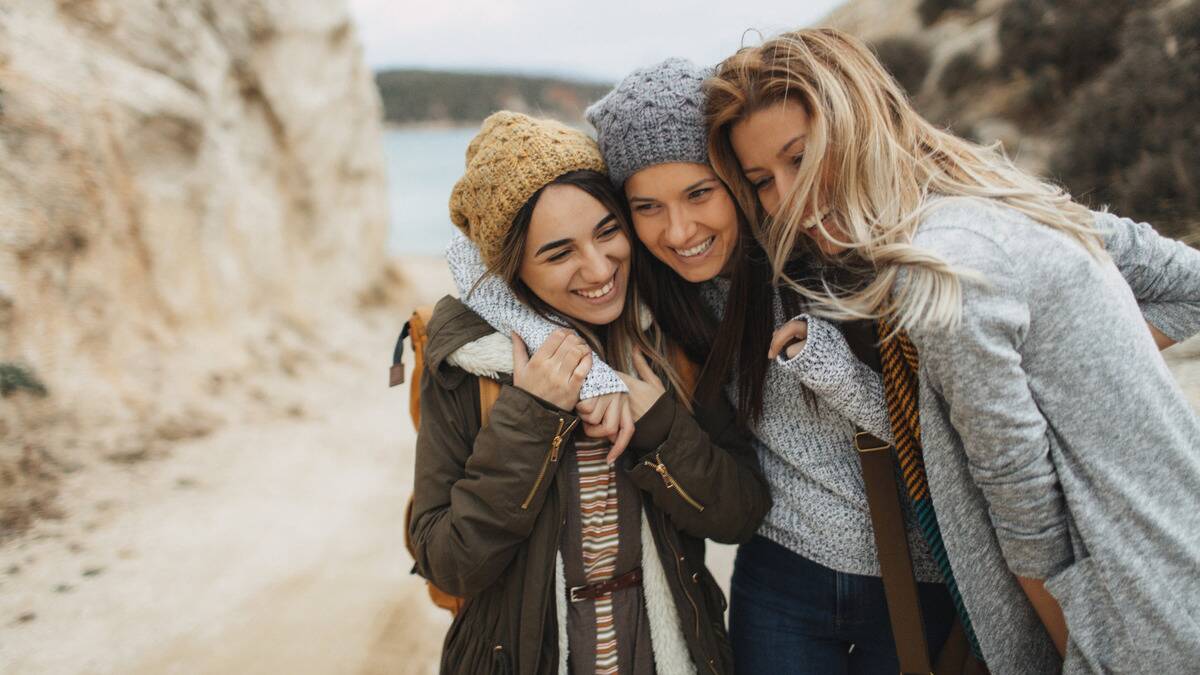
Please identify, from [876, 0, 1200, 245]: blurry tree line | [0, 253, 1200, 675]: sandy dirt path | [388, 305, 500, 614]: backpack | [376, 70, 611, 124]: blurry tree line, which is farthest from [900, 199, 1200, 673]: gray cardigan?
[376, 70, 611, 124]: blurry tree line

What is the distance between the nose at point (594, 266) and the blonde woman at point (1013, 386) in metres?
0.46

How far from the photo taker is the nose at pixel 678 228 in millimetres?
1832

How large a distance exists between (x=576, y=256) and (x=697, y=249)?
0.30 metres

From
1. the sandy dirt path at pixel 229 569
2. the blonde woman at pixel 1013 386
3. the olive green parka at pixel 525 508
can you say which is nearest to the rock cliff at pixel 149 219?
the sandy dirt path at pixel 229 569

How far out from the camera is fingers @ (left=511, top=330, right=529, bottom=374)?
182cm

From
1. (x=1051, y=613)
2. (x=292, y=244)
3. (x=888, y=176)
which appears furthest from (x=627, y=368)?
(x=292, y=244)

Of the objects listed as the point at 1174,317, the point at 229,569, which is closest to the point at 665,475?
the point at 1174,317

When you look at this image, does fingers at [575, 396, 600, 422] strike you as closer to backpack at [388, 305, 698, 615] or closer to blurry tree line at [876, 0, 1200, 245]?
backpack at [388, 305, 698, 615]

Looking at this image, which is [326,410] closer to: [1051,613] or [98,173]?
[98,173]

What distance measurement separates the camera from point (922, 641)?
1712 mm

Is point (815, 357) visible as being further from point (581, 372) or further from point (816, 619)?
point (816, 619)

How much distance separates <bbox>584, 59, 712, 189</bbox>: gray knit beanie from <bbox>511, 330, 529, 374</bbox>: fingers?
0.47 meters

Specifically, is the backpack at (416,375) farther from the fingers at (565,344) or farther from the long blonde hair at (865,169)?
the long blonde hair at (865,169)

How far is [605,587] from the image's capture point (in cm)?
187
